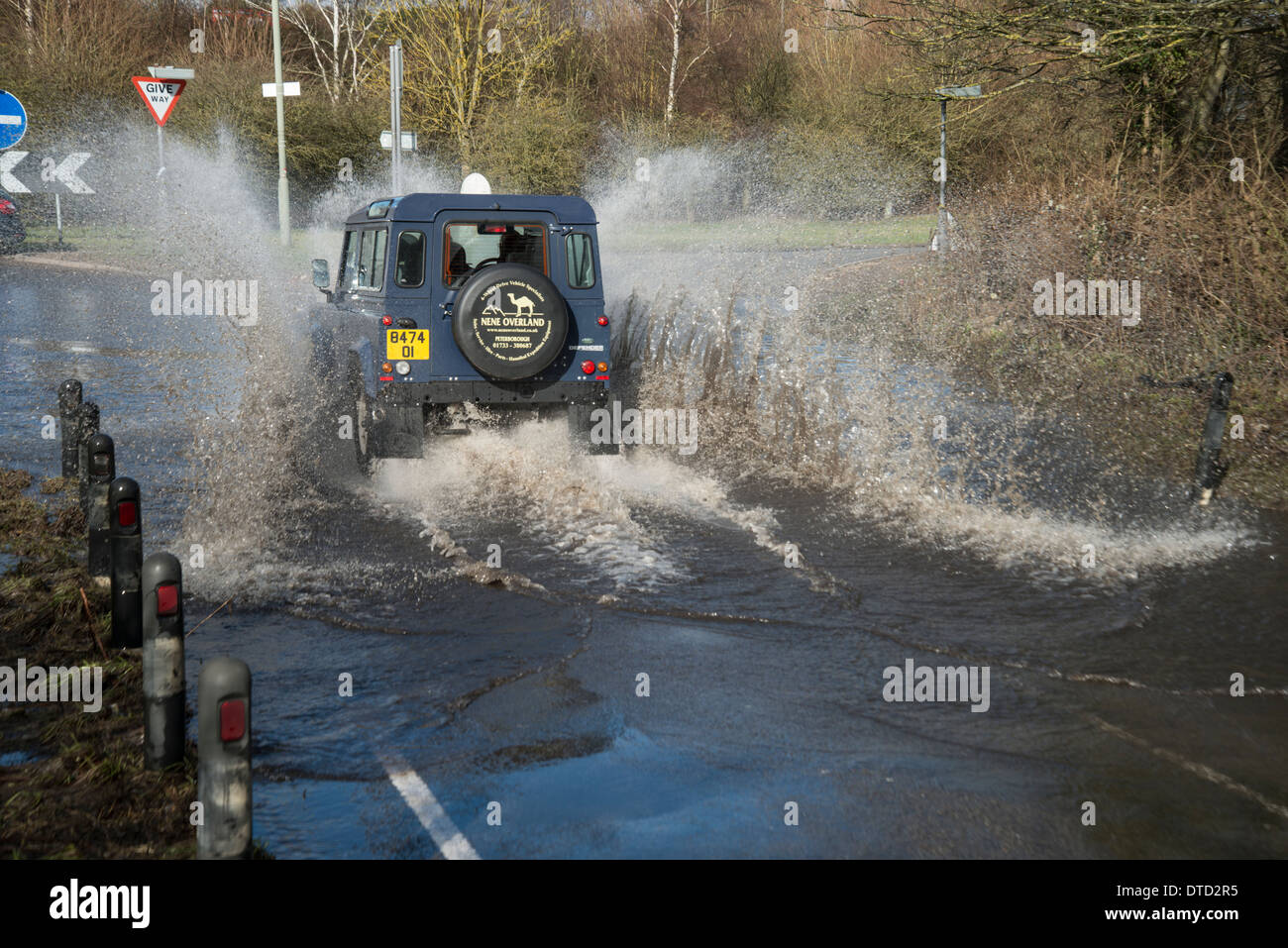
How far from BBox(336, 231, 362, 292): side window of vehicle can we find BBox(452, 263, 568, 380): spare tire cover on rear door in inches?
68.1

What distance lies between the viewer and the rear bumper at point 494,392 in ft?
32.6

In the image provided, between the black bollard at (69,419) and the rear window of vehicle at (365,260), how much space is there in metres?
2.40

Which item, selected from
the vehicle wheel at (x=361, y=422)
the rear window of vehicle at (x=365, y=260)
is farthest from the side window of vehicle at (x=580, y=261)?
the vehicle wheel at (x=361, y=422)

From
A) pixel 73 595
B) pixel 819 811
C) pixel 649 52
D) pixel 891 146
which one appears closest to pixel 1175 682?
pixel 819 811

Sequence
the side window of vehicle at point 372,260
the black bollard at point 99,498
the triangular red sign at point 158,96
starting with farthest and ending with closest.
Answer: the triangular red sign at point 158,96
the side window of vehicle at point 372,260
the black bollard at point 99,498

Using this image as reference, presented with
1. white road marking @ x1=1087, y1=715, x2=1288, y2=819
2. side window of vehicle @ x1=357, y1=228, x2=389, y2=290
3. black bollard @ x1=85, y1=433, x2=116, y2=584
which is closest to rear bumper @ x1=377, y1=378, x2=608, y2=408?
side window of vehicle @ x1=357, y1=228, x2=389, y2=290

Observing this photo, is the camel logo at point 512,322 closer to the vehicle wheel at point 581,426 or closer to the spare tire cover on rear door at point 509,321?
the spare tire cover on rear door at point 509,321

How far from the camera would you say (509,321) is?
9.88 m

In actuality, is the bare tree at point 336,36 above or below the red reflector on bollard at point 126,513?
above

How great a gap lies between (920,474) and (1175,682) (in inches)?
180

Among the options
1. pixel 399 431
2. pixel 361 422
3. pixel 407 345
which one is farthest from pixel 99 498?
pixel 361 422

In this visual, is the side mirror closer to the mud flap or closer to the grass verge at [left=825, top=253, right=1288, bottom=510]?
the mud flap

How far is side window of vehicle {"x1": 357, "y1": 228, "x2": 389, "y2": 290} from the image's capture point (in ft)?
33.7

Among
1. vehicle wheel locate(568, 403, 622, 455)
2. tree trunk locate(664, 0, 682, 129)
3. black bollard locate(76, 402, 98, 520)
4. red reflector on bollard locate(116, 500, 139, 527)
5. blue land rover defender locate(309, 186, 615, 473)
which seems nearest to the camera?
red reflector on bollard locate(116, 500, 139, 527)
